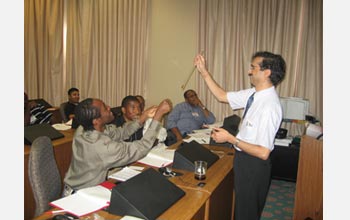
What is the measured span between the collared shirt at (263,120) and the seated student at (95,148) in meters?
0.56

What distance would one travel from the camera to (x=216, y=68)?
5.36 m

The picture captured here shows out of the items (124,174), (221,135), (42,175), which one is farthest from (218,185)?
(42,175)

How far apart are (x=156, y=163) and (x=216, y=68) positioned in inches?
129

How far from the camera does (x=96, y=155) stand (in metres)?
1.96

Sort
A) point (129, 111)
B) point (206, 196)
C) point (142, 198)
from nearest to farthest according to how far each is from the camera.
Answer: point (142, 198) → point (206, 196) → point (129, 111)

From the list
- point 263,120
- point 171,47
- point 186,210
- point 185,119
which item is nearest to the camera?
point 186,210

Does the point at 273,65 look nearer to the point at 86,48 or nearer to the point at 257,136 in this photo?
the point at 257,136

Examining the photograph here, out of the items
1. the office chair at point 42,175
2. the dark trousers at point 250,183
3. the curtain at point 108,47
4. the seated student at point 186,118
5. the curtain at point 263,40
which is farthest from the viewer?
the curtain at point 108,47

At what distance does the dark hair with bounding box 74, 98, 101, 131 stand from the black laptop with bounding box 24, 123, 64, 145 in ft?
3.96

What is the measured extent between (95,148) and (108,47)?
440 cm

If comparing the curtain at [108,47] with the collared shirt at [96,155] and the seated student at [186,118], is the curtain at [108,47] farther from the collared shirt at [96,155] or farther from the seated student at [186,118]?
the collared shirt at [96,155]

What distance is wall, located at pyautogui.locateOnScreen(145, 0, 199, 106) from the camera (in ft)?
18.1

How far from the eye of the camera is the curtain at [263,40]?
490cm

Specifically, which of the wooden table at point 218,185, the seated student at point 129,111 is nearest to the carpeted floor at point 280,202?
the wooden table at point 218,185
